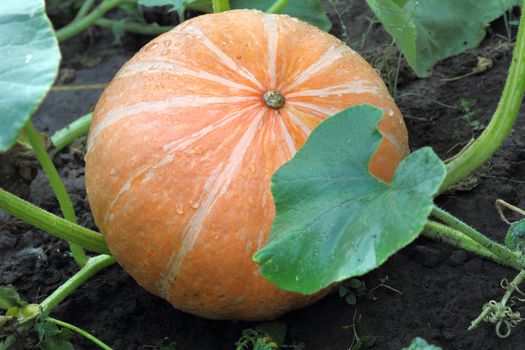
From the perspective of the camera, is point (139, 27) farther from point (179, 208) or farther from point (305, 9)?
point (179, 208)

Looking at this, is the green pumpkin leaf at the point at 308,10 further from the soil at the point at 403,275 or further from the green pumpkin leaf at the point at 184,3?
the soil at the point at 403,275

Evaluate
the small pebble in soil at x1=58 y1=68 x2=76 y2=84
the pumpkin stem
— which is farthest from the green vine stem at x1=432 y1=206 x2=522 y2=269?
the small pebble in soil at x1=58 y1=68 x2=76 y2=84

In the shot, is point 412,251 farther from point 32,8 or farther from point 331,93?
point 32,8

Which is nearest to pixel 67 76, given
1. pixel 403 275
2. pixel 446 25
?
pixel 446 25

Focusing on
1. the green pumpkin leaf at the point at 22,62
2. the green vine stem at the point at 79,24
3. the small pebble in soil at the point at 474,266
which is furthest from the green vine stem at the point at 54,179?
the green vine stem at the point at 79,24

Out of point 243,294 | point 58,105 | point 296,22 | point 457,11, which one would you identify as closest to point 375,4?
point 296,22
